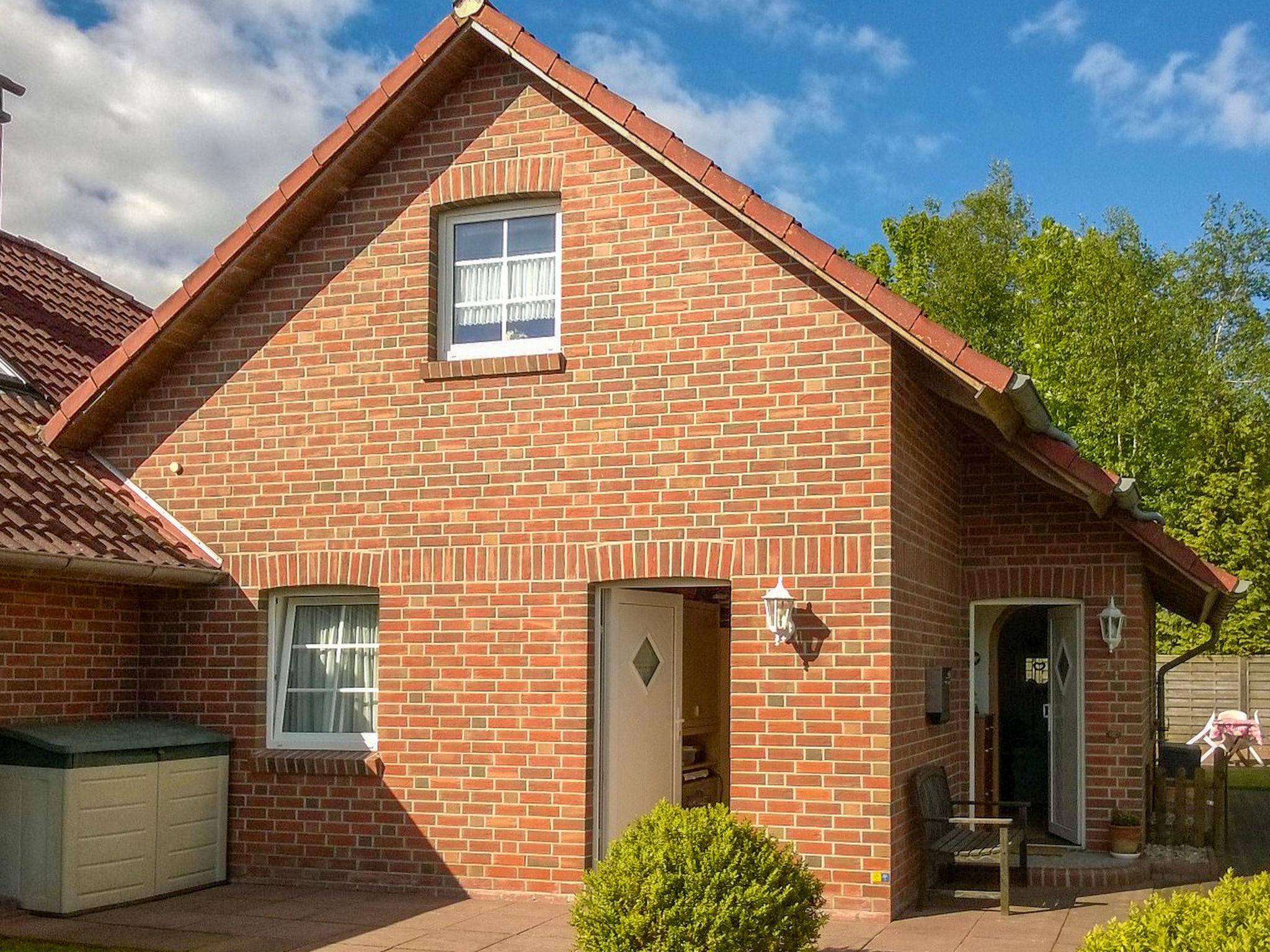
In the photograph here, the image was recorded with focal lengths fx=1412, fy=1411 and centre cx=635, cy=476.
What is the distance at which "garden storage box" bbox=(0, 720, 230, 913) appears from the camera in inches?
372

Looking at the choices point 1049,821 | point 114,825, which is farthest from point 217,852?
point 1049,821

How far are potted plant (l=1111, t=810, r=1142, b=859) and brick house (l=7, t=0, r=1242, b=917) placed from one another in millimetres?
437

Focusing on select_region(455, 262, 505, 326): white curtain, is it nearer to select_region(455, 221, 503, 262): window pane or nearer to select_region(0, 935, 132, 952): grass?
select_region(455, 221, 503, 262): window pane

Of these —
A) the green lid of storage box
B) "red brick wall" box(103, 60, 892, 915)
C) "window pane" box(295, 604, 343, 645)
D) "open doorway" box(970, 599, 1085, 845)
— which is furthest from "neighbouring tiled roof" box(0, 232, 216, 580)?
"open doorway" box(970, 599, 1085, 845)

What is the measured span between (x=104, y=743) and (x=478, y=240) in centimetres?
465

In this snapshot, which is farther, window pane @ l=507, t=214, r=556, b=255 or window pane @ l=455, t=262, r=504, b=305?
window pane @ l=455, t=262, r=504, b=305

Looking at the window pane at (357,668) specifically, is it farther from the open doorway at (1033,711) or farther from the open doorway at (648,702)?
the open doorway at (1033,711)

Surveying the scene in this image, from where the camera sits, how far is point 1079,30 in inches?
759

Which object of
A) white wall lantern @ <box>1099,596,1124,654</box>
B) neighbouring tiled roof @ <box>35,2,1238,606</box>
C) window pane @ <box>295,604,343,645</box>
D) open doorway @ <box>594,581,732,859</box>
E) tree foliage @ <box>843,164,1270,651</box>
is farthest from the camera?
tree foliage @ <box>843,164,1270,651</box>

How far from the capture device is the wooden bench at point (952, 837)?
9.69 meters

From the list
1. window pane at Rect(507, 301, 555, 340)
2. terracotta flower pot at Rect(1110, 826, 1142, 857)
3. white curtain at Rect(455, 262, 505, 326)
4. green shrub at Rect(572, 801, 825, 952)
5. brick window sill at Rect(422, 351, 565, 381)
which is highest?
white curtain at Rect(455, 262, 505, 326)

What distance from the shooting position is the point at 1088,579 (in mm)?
12156

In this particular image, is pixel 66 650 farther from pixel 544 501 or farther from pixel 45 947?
pixel 544 501

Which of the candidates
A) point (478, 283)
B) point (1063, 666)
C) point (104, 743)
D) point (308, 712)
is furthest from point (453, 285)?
point (1063, 666)
